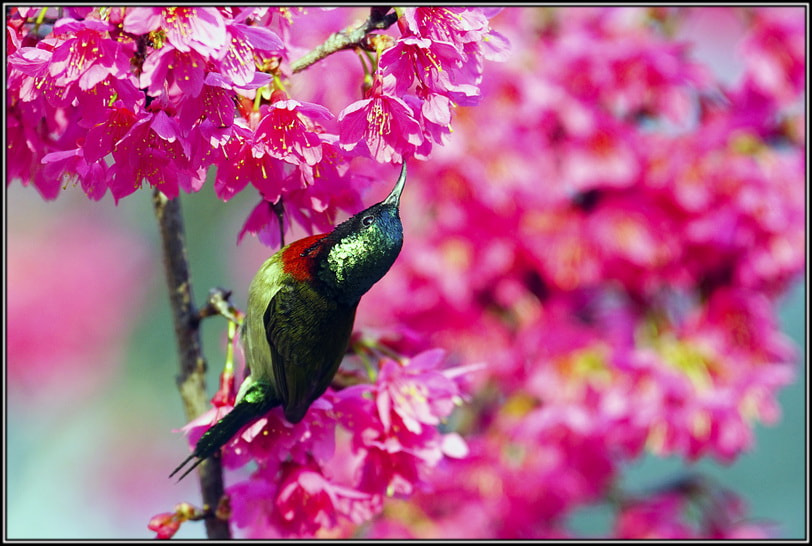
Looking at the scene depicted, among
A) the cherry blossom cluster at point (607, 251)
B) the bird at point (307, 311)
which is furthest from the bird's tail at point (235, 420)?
the cherry blossom cluster at point (607, 251)

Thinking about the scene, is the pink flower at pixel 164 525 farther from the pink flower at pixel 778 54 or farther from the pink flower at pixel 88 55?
the pink flower at pixel 778 54

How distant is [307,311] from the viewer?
0.73 meters

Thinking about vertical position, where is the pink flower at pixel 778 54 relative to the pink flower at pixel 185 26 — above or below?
below

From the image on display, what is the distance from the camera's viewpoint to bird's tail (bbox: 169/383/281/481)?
2.25 ft

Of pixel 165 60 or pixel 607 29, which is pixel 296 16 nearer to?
pixel 165 60

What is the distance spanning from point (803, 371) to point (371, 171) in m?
1.32

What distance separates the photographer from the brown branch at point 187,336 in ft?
2.50

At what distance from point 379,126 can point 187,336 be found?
297 millimetres

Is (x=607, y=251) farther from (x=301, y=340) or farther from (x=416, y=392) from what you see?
(x=301, y=340)

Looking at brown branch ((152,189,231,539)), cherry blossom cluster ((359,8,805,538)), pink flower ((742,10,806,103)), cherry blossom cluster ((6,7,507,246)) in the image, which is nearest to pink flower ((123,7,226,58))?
cherry blossom cluster ((6,7,507,246))

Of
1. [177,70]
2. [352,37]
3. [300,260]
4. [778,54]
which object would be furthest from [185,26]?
[778,54]

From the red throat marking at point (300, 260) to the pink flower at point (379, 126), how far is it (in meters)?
0.13

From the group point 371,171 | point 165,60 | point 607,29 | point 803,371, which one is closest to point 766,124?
point 607,29

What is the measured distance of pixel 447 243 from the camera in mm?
1548
